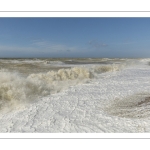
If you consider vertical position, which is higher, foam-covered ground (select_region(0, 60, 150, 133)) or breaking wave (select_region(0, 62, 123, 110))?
breaking wave (select_region(0, 62, 123, 110))

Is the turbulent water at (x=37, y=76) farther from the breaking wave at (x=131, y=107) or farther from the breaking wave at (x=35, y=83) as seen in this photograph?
the breaking wave at (x=131, y=107)

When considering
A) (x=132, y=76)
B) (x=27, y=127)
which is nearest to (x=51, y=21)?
(x=27, y=127)

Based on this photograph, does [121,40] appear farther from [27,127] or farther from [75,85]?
[27,127]
